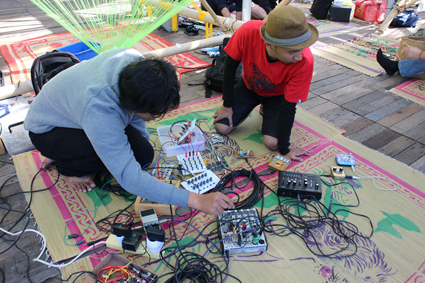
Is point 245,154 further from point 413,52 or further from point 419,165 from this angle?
point 413,52

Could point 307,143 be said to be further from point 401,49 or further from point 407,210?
point 401,49

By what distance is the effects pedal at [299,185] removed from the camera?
5.64ft

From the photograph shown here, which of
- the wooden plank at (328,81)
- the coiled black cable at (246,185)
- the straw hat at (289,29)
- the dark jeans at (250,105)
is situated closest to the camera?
the straw hat at (289,29)

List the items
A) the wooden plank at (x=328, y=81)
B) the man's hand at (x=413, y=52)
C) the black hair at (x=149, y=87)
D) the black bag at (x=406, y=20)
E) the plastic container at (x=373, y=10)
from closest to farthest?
the black hair at (x=149, y=87), the man's hand at (x=413, y=52), the wooden plank at (x=328, y=81), the black bag at (x=406, y=20), the plastic container at (x=373, y=10)

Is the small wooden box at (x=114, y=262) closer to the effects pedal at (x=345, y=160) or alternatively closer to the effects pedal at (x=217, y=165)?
the effects pedal at (x=217, y=165)

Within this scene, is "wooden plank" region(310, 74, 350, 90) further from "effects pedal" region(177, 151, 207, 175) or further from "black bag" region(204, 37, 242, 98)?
"effects pedal" region(177, 151, 207, 175)

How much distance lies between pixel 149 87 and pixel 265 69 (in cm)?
114

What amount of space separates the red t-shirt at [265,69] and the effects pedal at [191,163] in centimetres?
75

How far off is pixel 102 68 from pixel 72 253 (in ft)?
3.21

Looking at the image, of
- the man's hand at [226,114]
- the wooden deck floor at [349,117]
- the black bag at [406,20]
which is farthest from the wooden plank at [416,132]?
the black bag at [406,20]

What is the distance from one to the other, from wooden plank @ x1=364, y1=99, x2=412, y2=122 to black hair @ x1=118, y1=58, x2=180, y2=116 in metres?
2.28

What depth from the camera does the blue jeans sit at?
321cm

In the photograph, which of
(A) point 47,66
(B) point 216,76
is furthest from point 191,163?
(A) point 47,66

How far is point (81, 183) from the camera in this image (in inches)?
71.0
